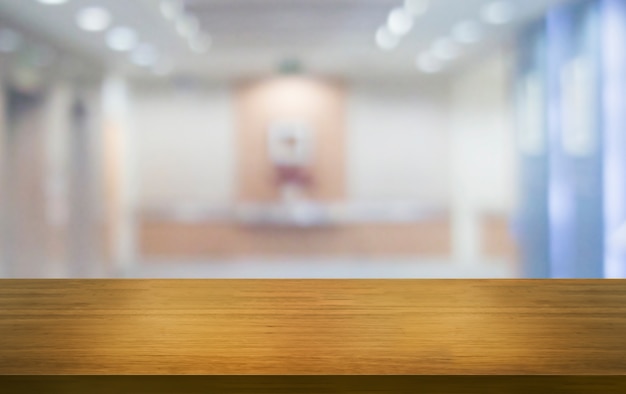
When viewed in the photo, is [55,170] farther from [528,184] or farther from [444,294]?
[444,294]

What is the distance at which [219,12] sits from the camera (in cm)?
865

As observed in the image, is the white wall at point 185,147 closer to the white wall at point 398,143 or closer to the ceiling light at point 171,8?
the white wall at point 398,143

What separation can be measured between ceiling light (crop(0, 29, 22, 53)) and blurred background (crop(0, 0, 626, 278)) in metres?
0.02

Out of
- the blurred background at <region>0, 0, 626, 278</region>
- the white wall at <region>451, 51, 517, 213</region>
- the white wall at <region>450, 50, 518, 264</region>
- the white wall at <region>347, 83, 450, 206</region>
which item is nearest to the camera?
the blurred background at <region>0, 0, 626, 278</region>

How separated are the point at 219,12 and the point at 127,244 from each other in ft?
11.0

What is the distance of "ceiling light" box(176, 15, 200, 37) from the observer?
346 inches

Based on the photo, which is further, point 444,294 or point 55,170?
point 55,170

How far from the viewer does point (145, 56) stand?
10.0 m

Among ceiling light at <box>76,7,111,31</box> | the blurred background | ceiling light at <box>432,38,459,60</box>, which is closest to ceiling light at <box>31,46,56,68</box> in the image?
the blurred background

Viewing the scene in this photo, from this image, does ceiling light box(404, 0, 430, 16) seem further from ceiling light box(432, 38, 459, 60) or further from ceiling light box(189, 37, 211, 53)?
ceiling light box(189, 37, 211, 53)

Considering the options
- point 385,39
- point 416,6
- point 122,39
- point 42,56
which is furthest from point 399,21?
point 42,56

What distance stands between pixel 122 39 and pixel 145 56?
3.34 ft

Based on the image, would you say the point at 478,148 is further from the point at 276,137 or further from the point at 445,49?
the point at 276,137

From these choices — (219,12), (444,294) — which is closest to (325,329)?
(444,294)
